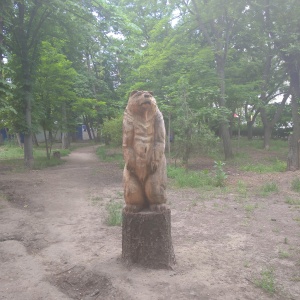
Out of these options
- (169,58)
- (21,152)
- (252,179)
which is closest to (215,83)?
(169,58)

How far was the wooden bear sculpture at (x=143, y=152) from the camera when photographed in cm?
418

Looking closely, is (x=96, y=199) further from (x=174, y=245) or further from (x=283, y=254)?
(x=283, y=254)

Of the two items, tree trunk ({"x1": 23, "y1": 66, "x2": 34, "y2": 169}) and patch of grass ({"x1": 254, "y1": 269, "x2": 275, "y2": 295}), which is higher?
tree trunk ({"x1": 23, "y1": 66, "x2": 34, "y2": 169})

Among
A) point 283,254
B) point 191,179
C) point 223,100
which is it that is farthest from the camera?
point 223,100

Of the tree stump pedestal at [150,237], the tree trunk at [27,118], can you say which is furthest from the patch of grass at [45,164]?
the tree stump pedestal at [150,237]

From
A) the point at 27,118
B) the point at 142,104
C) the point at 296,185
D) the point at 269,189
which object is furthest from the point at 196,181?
the point at 27,118

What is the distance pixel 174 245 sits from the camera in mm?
5328

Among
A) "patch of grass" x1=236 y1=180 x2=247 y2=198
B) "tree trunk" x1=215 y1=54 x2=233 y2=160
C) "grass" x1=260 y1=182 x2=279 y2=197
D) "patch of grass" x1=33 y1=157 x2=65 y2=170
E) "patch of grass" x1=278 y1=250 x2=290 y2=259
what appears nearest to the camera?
"patch of grass" x1=278 y1=250 x2=290 y2=259

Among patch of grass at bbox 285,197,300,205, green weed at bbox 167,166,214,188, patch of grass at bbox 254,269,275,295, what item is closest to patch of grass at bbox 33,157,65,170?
green weed at bbox 167,166,214,188

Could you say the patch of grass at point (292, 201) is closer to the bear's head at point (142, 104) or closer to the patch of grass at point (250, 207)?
the patch of grass at point (250, 207)

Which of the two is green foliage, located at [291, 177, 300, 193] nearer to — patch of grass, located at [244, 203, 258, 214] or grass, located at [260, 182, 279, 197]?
grass, located at [260, 182, 279, 197]

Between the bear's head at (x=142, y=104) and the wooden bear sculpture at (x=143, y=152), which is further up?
the bear's head at (x=142, y=104)

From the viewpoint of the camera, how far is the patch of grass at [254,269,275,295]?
379 cm

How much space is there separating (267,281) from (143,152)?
7.48 ft
